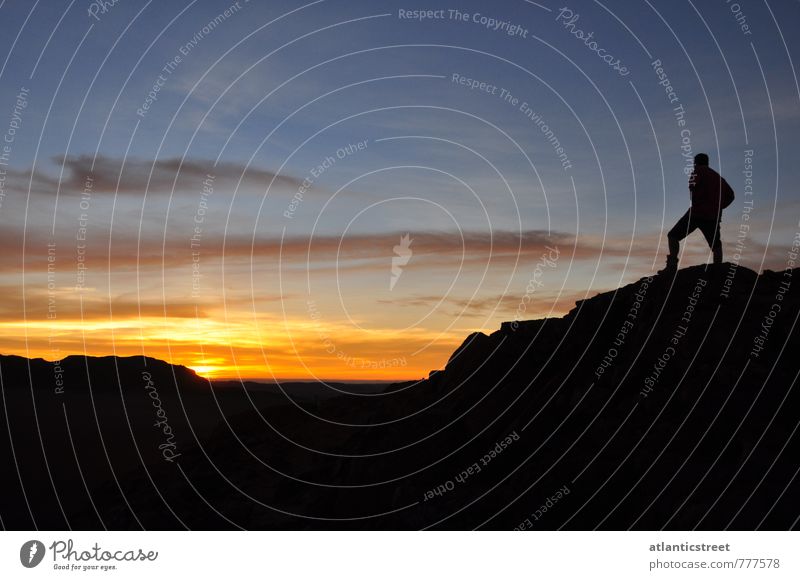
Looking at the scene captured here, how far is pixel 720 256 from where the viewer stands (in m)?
25.6

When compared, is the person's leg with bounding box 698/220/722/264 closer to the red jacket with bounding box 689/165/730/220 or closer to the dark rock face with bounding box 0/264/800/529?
the red jacket with bounding box 689/165/730/220

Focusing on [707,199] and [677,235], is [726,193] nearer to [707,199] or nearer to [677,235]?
[707,199]

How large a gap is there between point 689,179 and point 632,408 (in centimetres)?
824

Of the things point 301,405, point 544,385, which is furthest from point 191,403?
point 544,385

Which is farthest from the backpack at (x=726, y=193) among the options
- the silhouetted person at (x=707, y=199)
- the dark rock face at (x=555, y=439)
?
the dark rock face at (x=555, y=439)

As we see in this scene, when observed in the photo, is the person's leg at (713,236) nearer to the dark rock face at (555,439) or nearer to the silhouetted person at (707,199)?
the silhouetted person at (707,199)

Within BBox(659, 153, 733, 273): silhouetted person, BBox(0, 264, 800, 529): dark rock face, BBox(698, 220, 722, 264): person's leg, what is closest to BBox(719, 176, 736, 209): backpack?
BBox(659, 153, 733, 273): silhouetted person

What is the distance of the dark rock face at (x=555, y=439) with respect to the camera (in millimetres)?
19781

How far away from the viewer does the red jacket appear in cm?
2497

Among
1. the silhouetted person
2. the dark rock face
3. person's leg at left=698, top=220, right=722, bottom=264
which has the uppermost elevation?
the silhouetted person

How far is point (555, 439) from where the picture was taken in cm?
2219

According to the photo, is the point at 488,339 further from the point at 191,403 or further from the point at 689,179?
the point at 191,403

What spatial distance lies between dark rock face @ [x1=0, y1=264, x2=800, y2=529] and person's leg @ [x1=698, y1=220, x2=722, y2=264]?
1.44ft

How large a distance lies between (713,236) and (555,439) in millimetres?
8943
